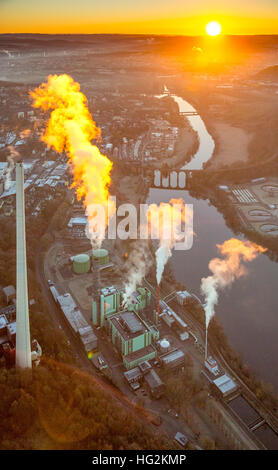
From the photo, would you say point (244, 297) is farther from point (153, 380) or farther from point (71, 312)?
point (71, 312)

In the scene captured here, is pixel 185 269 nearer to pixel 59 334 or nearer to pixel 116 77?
pixel 59 334

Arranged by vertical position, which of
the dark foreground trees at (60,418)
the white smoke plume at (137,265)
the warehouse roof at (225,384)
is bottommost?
the warehouse roof at (225,384)

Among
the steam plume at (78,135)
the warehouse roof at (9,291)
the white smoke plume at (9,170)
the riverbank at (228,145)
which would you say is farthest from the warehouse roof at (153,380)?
the riverbank at (228,145)

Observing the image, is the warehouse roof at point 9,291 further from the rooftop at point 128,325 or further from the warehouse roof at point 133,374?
the warehouse roof at point 133,374

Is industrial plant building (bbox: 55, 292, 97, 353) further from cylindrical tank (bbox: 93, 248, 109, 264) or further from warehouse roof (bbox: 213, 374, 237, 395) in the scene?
warehouse roof (bbox: 213, 374, 237, 395)

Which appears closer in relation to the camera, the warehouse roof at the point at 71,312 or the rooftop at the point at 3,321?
the rooftop at the point at 3,321
